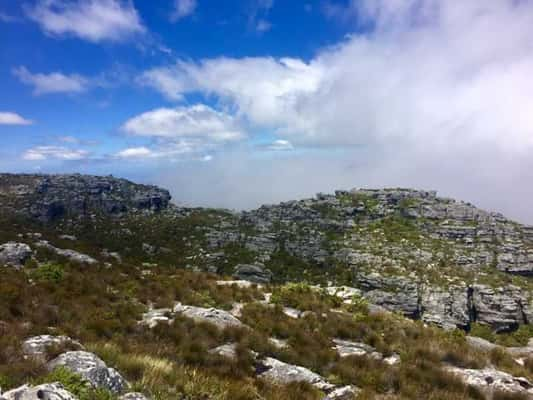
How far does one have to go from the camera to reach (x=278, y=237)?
135 meters

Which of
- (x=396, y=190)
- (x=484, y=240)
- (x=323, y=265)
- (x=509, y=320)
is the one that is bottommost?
(x=509, y=320)

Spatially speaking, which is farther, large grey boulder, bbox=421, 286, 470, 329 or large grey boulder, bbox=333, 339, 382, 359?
large grey boulder, bbox=421, 286, 470, 329

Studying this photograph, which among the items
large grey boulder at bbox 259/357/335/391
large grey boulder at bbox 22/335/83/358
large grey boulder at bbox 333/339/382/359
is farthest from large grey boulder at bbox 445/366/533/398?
large grey boulder at bbox 22/335/83/358

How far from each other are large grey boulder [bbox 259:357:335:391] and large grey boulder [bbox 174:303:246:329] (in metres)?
2.80

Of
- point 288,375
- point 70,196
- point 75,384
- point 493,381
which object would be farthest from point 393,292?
point 70,196

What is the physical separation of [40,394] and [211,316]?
8.83m

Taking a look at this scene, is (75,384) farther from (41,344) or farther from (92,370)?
(41,344)

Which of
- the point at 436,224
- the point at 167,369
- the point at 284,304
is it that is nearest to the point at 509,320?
the point at 436,224

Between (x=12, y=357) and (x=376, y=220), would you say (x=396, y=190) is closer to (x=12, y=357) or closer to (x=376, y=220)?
(x=376, y=220)

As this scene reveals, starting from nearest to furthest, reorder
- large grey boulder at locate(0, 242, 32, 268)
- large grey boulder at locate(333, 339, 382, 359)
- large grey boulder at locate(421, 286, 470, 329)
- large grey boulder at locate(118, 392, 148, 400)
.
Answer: large grey boulder at locate(118, 392, 148, 400) → large grey boulder at locate(333, 339, 382, 359) → large grey boulder at locate(0, 242, 32, 268) → large grey boulder at locate(421, 286, 470, 329)

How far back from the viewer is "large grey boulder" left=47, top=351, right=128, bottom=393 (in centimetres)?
655

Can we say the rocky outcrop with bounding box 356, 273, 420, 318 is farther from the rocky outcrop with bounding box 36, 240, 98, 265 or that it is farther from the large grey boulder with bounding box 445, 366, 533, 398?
the large grey boulder with bounding box 445, 366, 533, 398

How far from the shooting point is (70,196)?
164 meters

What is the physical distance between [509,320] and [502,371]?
110 m
